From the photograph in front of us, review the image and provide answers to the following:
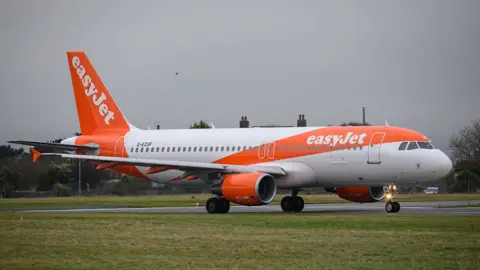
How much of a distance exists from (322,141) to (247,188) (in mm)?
4601

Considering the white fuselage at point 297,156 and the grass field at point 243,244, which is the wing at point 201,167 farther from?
the grass field at point 243,244

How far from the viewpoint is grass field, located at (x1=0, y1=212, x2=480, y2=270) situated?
18984 mm

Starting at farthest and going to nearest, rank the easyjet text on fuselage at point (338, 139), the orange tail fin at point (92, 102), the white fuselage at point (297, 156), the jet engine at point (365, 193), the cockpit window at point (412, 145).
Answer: the orange tail fin at point (92, 102)
the jet engine at point (365, 193)
the easyjet text on fuselage at point (338, 139)
the cockpit window at point (412, 145)
the white fuselage at point (297, 156)

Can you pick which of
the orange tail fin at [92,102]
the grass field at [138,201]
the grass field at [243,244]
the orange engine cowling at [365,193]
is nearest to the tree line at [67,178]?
the grass field at [138,201]

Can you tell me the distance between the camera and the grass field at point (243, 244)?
62.3 feet

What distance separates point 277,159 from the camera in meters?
43.2

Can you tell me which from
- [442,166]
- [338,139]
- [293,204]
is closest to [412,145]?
[442,166]

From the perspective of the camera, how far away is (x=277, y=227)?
2912 cm

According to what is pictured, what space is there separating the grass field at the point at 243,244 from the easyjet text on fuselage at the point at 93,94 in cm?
1992

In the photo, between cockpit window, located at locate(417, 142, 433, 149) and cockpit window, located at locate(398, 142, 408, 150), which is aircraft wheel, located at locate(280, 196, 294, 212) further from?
cockpit window, located at locate(417, 142, 433, 149)

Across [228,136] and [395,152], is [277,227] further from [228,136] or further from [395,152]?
[228,136]

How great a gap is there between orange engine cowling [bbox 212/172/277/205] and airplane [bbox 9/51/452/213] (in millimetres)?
45

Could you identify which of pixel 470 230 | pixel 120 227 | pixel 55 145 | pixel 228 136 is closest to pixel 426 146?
pixel 228 136

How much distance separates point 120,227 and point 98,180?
5736 cm
